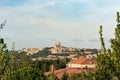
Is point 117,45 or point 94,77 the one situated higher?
point 117,45

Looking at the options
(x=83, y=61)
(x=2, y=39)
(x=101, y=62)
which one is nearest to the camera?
(x=2, y=39)

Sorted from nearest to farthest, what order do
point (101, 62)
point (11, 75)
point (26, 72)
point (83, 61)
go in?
point (101, 62) → point (11, 75) → point (26, 72) → point (83, 61)

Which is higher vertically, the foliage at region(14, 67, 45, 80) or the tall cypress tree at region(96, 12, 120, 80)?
the tall cypress tree at region(96, 12, 120, 80)

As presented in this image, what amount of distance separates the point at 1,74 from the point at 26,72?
33.9m

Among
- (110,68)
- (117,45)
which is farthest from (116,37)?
(110,68)

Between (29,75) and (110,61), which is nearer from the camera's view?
(110,61)

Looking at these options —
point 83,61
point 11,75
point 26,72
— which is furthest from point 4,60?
point 83,61

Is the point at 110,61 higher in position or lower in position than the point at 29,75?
higher

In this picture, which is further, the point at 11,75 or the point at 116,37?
the point at 11,75

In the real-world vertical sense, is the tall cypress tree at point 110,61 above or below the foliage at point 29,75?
above

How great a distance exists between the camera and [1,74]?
1530 centimetres

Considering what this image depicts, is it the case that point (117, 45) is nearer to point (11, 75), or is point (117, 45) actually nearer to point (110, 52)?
point (110, 52)

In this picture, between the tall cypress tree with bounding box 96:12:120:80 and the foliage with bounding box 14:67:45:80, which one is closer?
the tall cypress tree with bounding box 96:12:120:80

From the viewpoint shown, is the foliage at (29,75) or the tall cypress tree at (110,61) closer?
the tall cypress tree at (110,61)
